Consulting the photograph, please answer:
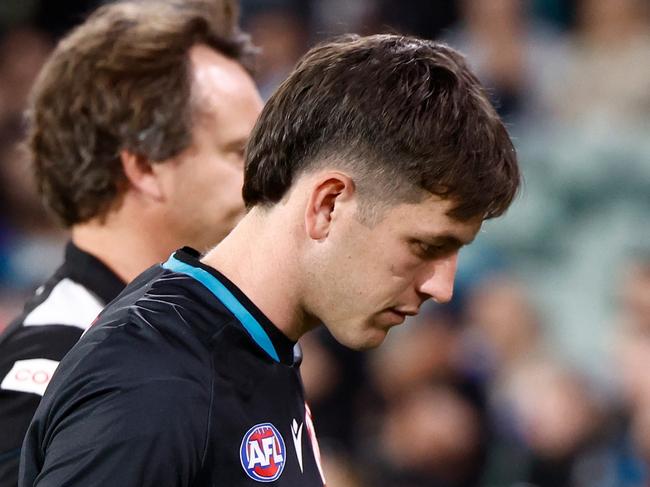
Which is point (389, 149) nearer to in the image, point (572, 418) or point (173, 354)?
point (173, 354)

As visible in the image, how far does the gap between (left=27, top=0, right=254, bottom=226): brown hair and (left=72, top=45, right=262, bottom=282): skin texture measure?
0.02 m

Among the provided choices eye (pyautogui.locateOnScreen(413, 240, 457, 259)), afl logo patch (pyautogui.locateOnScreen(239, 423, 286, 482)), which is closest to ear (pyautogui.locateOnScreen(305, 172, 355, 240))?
eye (pyautogui.locateOnScreen(413, 240, 457, 259))

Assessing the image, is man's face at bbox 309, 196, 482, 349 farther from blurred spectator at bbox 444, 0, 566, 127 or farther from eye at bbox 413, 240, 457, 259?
blurred spectator at bbox 444, 0, 566, 127

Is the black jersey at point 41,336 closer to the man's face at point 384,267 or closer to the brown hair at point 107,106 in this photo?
the brown hair at point 107,106

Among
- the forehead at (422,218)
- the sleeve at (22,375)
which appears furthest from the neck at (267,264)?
the sleeve at (22,375)

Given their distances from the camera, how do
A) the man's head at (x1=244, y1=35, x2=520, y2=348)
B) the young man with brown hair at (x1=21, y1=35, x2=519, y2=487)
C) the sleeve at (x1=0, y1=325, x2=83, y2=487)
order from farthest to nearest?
1. the sleeve at (x1=0, y1=325, x2=83, y2=487)
2. the man's head at (x1=244, y1=35, x2=520, y2=348)
3. the young man with brown hair at (x1=21, y1=35, x2=519, y2=487)

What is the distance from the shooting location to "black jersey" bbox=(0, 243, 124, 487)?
1.88m

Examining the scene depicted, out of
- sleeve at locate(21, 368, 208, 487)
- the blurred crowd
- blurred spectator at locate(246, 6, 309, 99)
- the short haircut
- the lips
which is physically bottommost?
the blurred crowd

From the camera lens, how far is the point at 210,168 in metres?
2.37

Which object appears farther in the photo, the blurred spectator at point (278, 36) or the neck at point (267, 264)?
the blurred spectator at point (278, 36)

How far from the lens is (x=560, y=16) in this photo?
6.34 meters

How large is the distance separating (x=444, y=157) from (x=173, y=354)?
462mm

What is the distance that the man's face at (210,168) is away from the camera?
7.70 ft

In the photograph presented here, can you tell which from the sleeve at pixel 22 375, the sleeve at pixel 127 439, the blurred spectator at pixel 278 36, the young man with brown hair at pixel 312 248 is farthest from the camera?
the blurred spectator at pixel 278 36
